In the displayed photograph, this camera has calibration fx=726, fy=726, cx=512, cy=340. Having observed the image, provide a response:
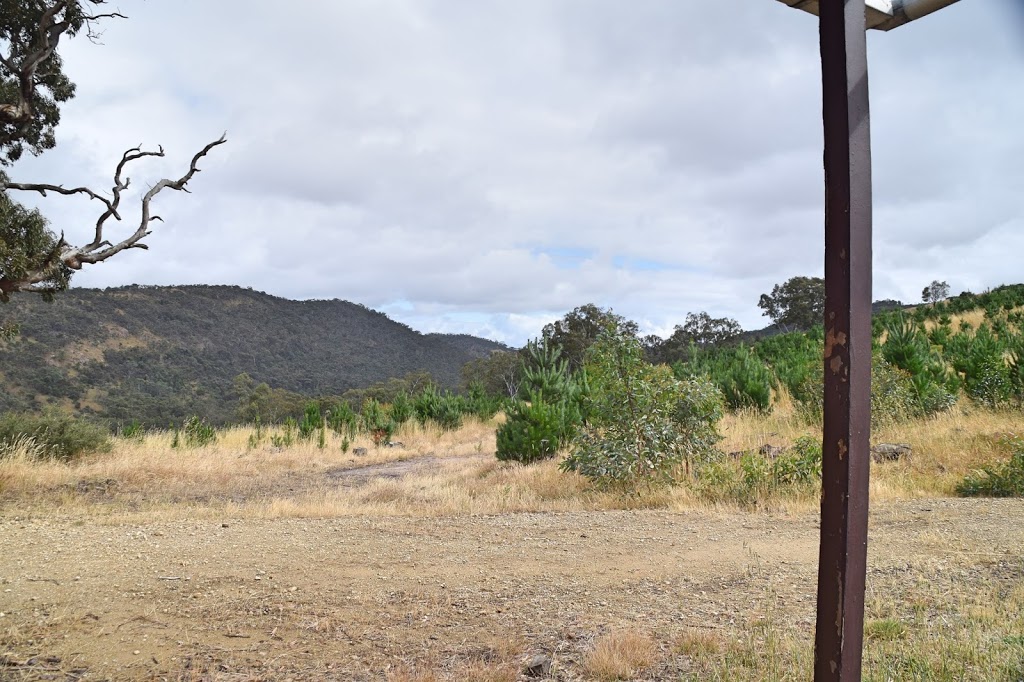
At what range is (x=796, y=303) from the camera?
4606 cm

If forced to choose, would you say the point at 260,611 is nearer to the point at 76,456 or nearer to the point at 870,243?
the point at 870,243

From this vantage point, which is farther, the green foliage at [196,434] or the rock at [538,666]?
the green foliage at [196,434]

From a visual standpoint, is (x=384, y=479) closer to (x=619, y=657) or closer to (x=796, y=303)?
(x=619, y=657)

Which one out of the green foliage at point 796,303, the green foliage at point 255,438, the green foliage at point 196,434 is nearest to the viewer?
the green foliage at point 196,434

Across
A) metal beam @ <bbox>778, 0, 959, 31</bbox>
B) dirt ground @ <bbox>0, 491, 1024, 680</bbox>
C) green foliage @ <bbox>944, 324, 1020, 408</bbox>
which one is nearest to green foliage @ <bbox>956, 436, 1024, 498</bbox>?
dirt ground @ <bbox>0, 491, 1024, 680</bbox>

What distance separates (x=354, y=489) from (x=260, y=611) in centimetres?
636

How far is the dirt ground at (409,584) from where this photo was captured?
380cm

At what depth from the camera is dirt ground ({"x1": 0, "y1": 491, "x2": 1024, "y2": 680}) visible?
3.80m

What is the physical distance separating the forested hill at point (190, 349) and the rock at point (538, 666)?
96.3ft

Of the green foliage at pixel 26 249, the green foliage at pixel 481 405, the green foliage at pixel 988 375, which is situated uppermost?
the green foliage at pixel 26 249

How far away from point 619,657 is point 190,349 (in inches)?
1859

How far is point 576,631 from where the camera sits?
4051 mm

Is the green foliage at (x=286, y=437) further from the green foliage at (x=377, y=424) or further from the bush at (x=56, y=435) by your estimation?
the bush at (x=56, y=435)

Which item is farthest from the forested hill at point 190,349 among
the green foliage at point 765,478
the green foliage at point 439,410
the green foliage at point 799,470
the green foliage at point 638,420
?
the green foliage at point 799,470
